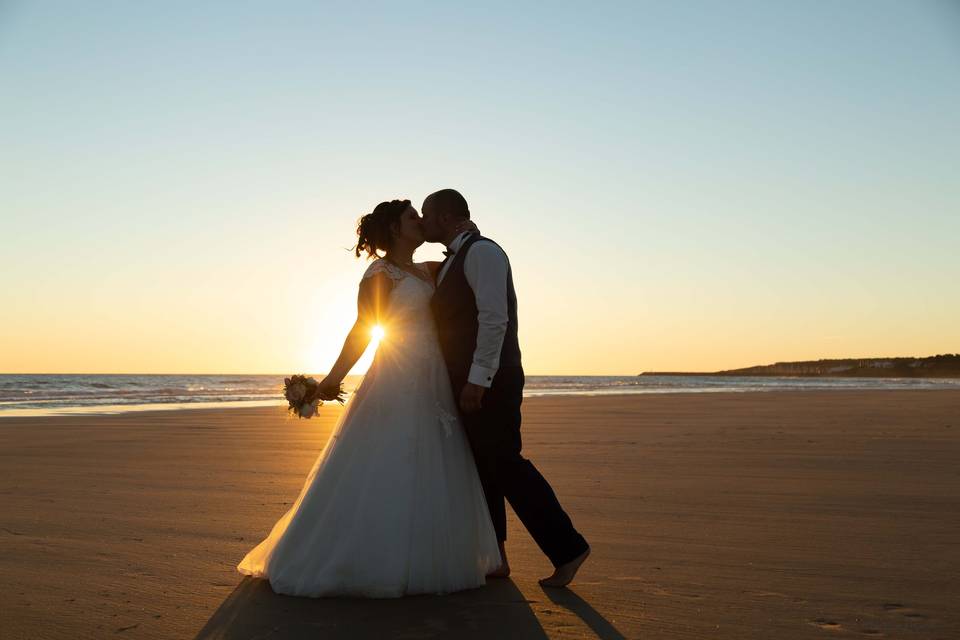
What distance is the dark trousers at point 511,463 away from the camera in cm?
370

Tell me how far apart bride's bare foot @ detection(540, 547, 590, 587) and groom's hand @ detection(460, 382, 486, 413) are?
0.75m

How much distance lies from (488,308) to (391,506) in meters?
0.92

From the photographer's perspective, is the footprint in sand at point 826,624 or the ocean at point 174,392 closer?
the footprint in sand at point 826,624

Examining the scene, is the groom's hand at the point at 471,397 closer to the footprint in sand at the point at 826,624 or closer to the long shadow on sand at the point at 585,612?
the long shadow on sand at the point at 585,612

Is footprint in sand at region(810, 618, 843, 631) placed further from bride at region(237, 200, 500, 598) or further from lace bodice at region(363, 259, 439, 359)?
lace bodice at region(363, 259, 439, 359)

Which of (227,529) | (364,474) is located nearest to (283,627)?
(364,474)

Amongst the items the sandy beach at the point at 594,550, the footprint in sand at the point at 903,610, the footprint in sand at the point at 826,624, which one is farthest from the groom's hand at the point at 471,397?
the footprint in sand at the point at 903,610

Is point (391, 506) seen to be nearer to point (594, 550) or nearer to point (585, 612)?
point (585, 612)

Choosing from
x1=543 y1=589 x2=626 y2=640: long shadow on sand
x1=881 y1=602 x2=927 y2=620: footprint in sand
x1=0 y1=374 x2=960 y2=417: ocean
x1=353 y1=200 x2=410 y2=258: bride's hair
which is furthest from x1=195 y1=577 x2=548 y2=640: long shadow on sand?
x1=0 y1=374 x2=960 y2=417: ocean

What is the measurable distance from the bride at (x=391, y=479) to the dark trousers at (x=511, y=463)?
10 centimetres

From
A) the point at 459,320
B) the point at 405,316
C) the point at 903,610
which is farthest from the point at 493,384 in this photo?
the point at 903,610

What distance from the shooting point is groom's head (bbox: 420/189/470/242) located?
4012 mm

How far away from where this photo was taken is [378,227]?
398cm

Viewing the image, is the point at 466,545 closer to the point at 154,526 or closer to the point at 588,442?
the point at 154,526
